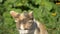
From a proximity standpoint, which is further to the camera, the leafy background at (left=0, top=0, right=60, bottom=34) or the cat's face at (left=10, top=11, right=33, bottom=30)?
the leafy background at (left=0, top=0, right=60, bottom=34)

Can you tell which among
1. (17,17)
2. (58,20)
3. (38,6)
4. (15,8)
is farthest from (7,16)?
(17,17)

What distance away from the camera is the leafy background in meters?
5.83

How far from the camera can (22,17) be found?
425 centimetres

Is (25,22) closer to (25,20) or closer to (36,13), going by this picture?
(25,20)

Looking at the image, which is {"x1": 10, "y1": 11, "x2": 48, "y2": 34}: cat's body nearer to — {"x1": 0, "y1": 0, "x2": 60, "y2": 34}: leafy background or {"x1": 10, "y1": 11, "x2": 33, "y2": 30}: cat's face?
{"x1": 10, "y1": 11, "x2": 33, "y2": 30}: cat's face

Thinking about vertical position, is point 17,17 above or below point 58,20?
above

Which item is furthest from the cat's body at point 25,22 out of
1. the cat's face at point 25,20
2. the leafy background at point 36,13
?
the leafy background at point 36,13

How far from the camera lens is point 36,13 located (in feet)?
19.0

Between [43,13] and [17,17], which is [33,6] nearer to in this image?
[43,13]

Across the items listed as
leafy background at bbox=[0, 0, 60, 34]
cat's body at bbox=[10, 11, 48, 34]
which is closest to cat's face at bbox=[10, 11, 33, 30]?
cat's body at bbox=[10, 11, 48, 34]

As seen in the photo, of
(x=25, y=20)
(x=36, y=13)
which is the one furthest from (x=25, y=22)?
(x=36, y=13)

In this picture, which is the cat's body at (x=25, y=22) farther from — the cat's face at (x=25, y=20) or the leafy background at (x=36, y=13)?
the leafy background at (x=36, y=13)

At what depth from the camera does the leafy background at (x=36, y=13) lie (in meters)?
5.83

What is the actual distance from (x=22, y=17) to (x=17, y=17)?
8 centimetres
